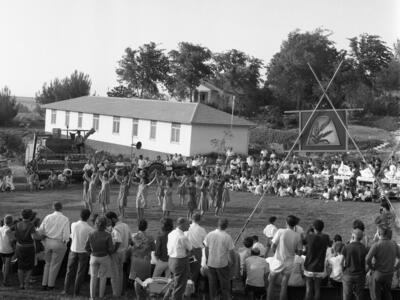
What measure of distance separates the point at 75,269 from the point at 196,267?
91.2 inches

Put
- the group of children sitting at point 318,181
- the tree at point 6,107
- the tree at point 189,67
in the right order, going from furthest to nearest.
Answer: the tree at point 189,67 < the tree at point 6,107 < the group of children sitting at point 318,181

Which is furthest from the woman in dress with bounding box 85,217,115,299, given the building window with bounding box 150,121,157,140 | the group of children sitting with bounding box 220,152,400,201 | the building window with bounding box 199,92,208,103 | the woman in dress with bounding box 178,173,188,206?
the building window with bounding box 199,92,208,103

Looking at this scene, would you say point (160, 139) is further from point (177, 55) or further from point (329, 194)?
point (177, 55)

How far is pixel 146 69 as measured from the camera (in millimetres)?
78750

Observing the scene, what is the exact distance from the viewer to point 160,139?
41375 millimetres

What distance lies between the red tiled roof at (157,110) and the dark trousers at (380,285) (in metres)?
29.8

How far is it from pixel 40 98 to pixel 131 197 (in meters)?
59.1

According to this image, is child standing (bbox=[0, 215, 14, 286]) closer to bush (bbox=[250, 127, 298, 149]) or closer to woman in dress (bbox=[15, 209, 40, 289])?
woman in dress (bbox=[15, 209, 40, 289])

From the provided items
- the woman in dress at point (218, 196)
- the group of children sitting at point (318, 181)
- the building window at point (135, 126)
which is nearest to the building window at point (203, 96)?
the building window at point (135, 126)

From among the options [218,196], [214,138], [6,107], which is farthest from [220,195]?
[6,107]

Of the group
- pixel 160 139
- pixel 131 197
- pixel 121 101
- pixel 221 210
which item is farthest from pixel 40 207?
pixel 121 101

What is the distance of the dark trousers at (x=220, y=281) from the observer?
1006cm

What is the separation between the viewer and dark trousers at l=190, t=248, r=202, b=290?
10588 mm

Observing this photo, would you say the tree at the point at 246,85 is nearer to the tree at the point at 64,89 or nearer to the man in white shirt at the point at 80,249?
the tree at the point at 64,89
